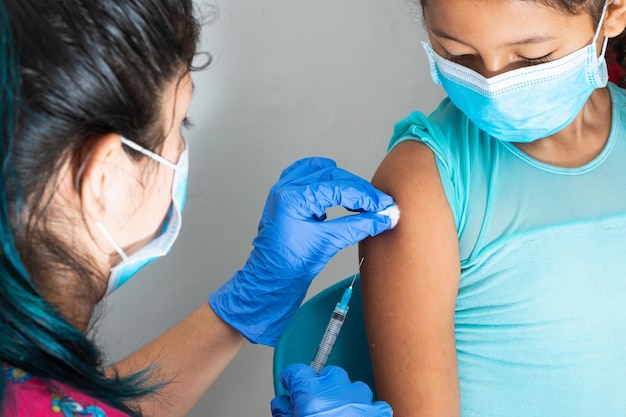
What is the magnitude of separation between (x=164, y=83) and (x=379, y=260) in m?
0.53

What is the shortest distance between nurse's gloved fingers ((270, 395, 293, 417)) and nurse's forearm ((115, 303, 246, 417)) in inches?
7.1

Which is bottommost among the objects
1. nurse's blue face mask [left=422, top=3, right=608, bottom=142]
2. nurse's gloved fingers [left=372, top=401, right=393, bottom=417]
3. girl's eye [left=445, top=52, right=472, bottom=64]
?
nurse's gloved fingers [left=372, top=401, right=393, bottom=417]

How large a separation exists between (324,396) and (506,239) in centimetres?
44

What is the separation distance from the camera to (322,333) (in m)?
1.44

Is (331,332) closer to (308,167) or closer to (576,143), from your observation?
(308,167)

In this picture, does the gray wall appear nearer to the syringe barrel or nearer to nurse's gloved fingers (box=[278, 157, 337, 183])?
nurse's gloved fingers (box=[278, 157, 337, 183])

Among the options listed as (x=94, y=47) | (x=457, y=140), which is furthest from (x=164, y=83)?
(x=457, y=140)

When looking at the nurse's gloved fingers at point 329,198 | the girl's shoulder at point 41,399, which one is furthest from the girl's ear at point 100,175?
the nurse's gloved fingers at point 329,198

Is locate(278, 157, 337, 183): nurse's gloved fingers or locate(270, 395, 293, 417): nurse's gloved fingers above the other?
locate(278, 157, 337, 183): nurse's gloved fingers

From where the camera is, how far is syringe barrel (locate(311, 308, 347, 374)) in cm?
135

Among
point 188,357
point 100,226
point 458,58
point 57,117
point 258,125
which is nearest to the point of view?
point 57,117

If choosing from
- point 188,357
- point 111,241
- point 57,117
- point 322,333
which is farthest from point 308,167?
point 57,117

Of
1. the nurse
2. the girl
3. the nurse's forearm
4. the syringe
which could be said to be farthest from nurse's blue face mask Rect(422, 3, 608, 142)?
the nurse's forearm

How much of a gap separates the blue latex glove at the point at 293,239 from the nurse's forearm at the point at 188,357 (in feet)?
0.13
